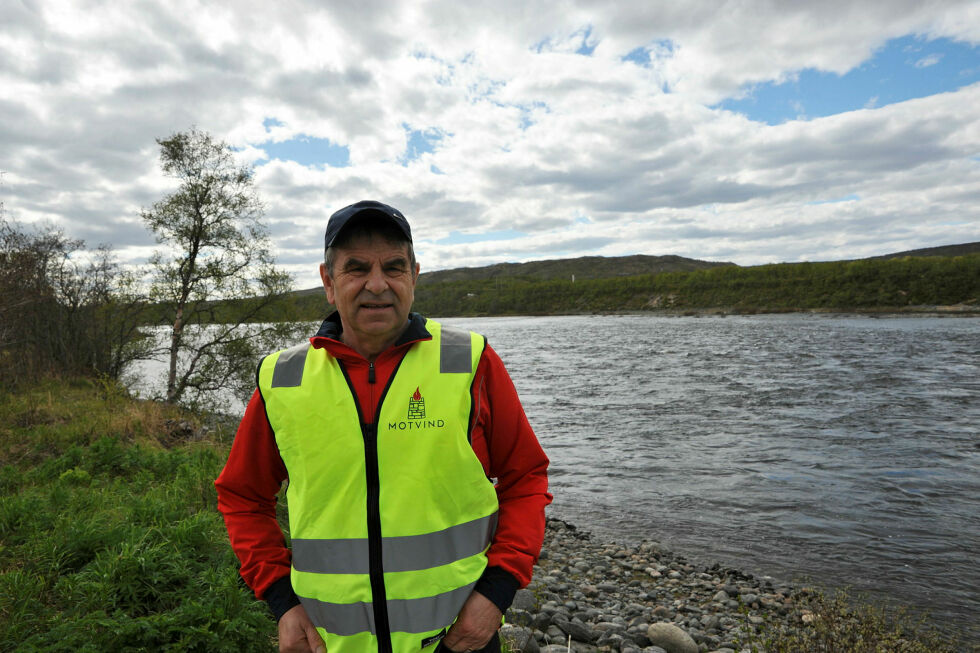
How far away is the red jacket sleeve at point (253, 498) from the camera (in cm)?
226

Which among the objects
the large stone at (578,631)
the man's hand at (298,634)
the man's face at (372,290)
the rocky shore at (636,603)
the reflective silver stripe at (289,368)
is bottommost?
the rocky shore at (636,603)

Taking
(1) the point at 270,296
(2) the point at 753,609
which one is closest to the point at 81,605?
(2) the point at 753,609

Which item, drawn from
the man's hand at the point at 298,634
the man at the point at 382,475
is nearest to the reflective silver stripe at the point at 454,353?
the man at the point at 382,475

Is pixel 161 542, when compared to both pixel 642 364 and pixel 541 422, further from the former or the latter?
pixel 642 364

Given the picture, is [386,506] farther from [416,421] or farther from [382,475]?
[416,421]

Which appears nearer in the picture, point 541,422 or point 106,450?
point 106,450

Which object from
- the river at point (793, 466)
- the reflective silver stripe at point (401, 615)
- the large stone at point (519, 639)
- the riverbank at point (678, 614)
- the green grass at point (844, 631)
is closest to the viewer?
the reflective silver stripe at point (401, 615)

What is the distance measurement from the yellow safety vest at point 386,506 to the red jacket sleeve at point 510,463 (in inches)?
3.6

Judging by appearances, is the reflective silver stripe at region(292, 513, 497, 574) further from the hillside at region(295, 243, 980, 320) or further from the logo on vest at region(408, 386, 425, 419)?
the hillside at region(295, 243, 980, 320)

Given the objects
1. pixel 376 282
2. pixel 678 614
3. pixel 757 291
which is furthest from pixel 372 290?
pixel 757 291

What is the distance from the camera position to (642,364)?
100ft

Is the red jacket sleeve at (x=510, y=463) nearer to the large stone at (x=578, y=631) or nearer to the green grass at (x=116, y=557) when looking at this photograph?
the green grass at (x=116, y=557)

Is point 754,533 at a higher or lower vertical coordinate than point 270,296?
lower

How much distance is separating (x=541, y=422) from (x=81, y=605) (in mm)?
14242
